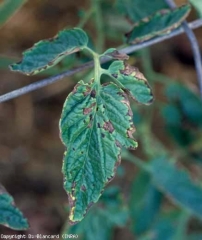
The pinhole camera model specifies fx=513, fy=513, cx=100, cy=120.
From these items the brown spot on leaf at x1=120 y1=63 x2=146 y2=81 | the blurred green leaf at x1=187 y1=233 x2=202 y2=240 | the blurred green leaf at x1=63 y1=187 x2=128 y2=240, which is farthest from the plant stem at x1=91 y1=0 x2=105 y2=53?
the blurred green leaf at x1=187 y1=233 x2=202 y2=240

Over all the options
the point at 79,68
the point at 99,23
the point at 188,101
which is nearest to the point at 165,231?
the point at 188,101

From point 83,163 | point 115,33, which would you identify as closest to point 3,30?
point 115,33

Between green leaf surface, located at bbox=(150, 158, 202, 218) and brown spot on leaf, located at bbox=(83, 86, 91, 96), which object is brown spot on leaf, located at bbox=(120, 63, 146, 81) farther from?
green leaf surface, located at bbox=(150, 158, 202, 218)

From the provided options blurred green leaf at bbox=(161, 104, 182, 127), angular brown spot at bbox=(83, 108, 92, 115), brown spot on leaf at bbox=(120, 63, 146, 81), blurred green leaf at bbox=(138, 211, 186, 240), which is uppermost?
brown spot on leaf at bbox=(120, 63, 146, 81)

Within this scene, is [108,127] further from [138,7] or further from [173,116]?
[173,116]

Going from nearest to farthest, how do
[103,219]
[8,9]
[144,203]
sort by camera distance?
[8,9] < [103,219] < [144,203]

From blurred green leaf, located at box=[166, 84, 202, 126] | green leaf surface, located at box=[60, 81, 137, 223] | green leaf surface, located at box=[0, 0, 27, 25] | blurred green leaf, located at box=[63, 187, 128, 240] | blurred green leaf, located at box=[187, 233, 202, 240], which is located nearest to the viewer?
green leaf surface, located at box=[60, 81, 137, 223]
